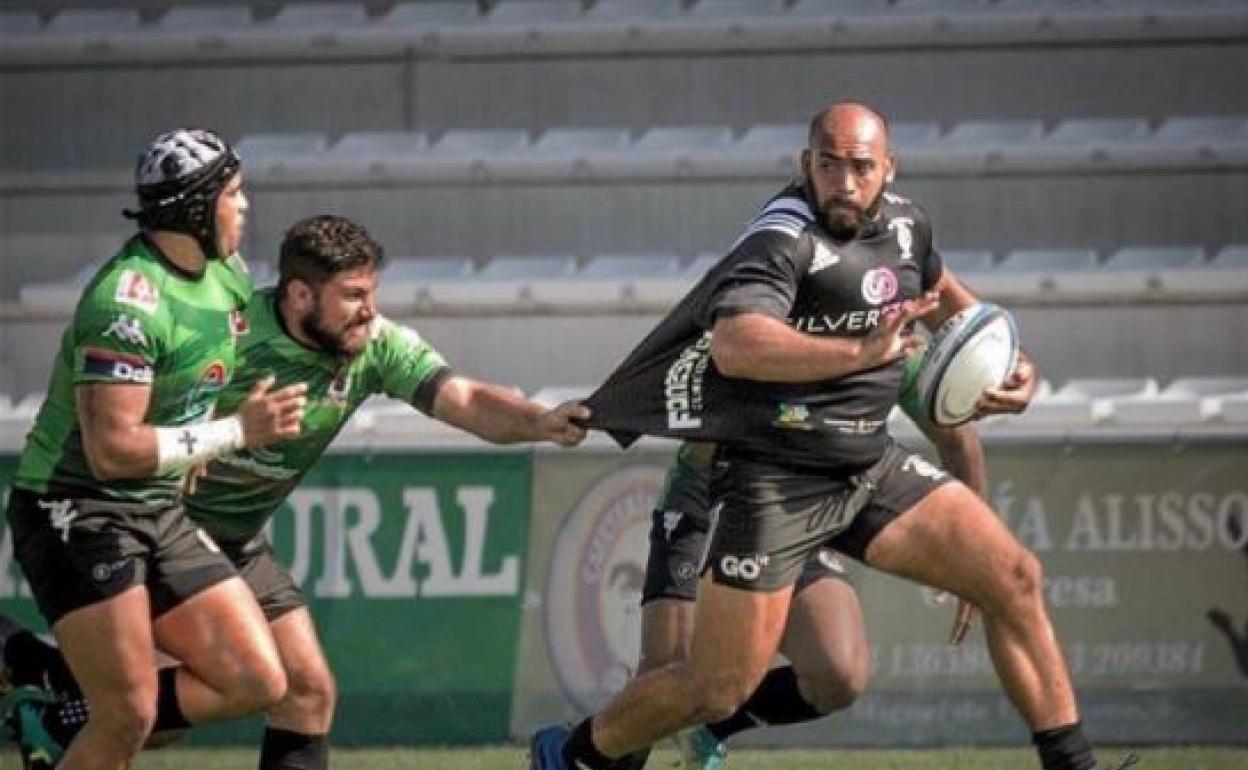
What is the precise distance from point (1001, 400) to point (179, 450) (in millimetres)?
2416

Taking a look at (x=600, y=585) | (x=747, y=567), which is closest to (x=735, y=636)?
(x=747, y=567)

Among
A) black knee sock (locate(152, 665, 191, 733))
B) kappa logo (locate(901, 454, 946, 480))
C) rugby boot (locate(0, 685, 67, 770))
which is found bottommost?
rugby boot (locate(0, 685, 67, 770))

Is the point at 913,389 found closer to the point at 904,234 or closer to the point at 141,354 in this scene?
the point at 904,234

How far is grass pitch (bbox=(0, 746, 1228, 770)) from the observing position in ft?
33.6

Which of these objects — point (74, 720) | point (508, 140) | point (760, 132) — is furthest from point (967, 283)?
point (74, 720)

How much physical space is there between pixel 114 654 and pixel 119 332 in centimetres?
83

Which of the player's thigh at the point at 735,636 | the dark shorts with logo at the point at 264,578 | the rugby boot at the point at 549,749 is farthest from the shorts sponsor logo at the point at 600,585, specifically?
the player's thigh at the point at 735,636

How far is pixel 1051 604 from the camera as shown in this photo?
36.3ft

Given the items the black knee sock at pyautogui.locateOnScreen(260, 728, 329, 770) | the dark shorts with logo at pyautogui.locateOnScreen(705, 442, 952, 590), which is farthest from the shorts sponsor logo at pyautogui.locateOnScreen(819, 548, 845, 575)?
the black knee sock at pyautogui.locateOnScreen(260, 728, 329, 770)

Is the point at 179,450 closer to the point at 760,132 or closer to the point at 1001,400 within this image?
the point at 1001,400

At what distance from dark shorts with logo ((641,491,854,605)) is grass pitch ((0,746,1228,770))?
176 cm

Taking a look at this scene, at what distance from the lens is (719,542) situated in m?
7.79

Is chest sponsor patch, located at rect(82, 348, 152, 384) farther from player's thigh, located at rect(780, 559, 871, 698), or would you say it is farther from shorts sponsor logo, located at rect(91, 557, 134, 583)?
player's thigh, located at rect(780, 559, 871, 698)

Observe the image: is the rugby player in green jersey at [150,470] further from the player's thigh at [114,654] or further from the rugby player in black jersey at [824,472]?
the rugby player in black jersey at [824,472]
